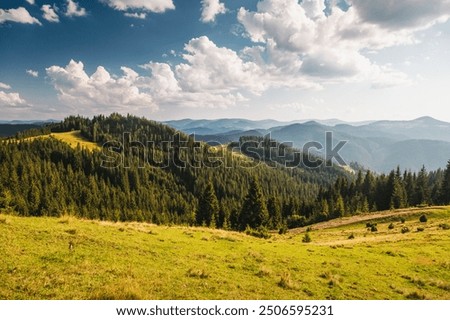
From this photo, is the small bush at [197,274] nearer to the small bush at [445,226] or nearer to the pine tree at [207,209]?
the small bush at [445,226]

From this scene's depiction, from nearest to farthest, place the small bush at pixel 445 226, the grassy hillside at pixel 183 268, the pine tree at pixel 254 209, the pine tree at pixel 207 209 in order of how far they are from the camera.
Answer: the grassy hillside at pixel 183 268 → the small bush at pixel 445 226 → the pine tree at pixel 254 209 → the pine tree at pixel 207 209

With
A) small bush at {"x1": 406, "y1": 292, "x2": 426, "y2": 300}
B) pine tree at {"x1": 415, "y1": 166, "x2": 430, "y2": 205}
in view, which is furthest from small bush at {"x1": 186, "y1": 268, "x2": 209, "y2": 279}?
pine tree at {"x1": 415, "y1": 166, "x2": 430, "y2": 205}

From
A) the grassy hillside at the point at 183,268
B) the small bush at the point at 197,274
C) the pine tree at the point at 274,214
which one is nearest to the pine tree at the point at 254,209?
the pine tree at the point at 274,214

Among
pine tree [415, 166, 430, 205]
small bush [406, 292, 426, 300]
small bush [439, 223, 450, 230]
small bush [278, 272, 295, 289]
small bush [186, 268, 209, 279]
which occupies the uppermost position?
small bush [186, 268, 209, 279]

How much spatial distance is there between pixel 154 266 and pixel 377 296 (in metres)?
13.2

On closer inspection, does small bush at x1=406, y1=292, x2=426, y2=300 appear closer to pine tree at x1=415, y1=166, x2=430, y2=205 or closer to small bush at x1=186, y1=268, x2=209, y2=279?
small bush at x1=186, y1=268, x2=209, y2=279

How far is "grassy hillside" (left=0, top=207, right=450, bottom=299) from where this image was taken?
504 inches

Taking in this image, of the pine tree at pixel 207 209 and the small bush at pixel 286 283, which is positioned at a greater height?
the small bush at pixel 286 283

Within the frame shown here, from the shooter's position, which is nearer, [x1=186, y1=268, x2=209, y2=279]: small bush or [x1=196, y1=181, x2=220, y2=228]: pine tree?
[x1=186, y1=268, x2=209, y2=279]: small bush

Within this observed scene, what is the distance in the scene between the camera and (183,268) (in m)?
16.9

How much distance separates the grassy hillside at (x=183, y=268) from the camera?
12.8 m

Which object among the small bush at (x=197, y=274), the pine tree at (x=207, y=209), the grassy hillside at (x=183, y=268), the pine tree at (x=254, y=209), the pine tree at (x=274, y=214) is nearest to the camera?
the grassy hillside at (x=183, y=268)

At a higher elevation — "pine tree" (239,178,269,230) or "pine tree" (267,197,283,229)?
"pine tree" (239,178,269,230)
